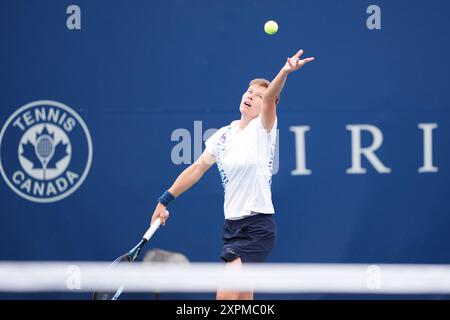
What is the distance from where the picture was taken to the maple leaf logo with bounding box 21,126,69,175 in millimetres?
8633

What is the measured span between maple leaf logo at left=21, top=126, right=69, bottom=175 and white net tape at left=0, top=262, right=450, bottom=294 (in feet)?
2.23

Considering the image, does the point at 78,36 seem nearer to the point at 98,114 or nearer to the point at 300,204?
the point at 98,114

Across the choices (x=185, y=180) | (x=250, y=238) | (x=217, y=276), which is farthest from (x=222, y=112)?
(x=250, y=238)

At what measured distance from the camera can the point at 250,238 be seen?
7371 millimetres

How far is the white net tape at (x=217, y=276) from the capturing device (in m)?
7.96

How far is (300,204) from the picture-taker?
857cm

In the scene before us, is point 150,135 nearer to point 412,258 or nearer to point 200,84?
point 200,84

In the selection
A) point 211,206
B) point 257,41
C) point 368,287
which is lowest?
point 368,287

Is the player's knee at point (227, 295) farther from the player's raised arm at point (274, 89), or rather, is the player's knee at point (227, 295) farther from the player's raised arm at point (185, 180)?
the player's raised arm at point (274, 89)

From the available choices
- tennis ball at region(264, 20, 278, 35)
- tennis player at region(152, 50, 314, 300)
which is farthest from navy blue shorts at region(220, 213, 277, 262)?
tennis ball at region(264, 20, 278, 35)

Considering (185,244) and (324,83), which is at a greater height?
(324,83)

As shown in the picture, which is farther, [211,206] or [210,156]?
[211,206]

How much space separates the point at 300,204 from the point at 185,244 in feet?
2.72

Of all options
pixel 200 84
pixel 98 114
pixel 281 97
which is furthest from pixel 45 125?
pixel 281 97
